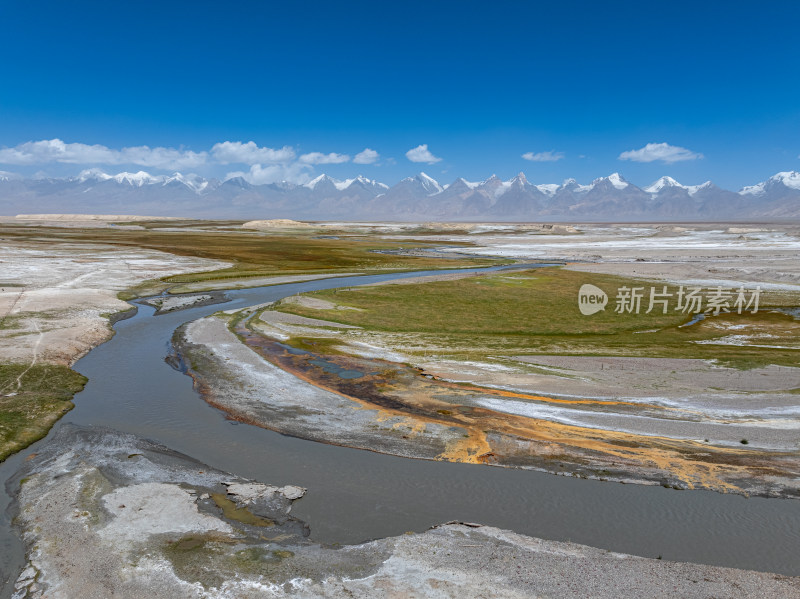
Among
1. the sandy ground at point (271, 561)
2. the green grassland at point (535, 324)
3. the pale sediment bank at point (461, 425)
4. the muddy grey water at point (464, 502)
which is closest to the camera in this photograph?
the sandy ground at point (271, 561)

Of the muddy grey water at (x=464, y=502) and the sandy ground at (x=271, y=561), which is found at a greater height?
the sandy ground at (x=271, y=561)

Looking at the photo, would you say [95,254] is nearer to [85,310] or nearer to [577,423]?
[85,310]

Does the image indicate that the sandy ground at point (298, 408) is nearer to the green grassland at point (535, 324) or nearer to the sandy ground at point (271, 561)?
the sandy ground at point (271, 561)

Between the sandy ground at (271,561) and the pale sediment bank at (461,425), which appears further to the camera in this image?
the pale sediment bank at (461,425)

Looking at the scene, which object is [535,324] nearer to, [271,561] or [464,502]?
[464,502]

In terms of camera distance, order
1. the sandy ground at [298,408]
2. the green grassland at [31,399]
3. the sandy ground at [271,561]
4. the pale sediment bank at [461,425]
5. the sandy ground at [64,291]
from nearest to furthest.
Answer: the sandy ground at [271,561] < the pale sediment bank at [461,425] < the green grassland at [31,399] < the sandy ground at [298,408] < the sandy ground at [64,291]

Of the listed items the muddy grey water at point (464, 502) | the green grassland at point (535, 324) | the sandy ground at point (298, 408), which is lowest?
the muddy grey water at point (464, 502)

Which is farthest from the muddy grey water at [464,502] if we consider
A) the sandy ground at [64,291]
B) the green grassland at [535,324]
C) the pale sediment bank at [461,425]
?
the green grassland at [535,324]

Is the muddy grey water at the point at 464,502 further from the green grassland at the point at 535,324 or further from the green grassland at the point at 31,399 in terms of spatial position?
the green grassland at the point at 535,324
